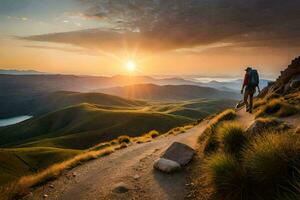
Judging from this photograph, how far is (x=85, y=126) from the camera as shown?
136625mm

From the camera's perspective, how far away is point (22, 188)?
13.9 meters

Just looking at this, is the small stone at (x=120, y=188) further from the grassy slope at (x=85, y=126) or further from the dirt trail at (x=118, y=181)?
the grassy slope at (x=85, y=126)

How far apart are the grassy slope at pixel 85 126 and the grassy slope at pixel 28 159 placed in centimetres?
2353

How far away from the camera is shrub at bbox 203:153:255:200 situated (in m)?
7.78

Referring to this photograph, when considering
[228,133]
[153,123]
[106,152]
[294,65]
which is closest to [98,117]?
[153,123]

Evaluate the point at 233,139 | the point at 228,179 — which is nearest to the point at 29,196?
the point at 228,179

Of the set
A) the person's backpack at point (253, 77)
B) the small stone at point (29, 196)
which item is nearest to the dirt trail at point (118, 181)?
the small stone at point (29, 196)

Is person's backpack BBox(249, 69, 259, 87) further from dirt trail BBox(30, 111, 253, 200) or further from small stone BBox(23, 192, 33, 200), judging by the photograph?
small stone BBox(23, 192, 33, 200)

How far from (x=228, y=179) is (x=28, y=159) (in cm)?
8158

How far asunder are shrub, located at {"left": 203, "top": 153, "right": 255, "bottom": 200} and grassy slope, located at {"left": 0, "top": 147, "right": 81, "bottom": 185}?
218ft

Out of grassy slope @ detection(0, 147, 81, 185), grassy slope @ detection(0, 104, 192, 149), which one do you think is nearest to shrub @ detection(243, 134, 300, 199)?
grassy slope @ detection(0, 147, 81, 185)

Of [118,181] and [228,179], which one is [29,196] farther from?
[228,179]

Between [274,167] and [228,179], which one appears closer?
[274,167]

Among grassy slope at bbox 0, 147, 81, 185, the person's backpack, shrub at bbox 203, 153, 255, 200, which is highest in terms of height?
the person's backpack
